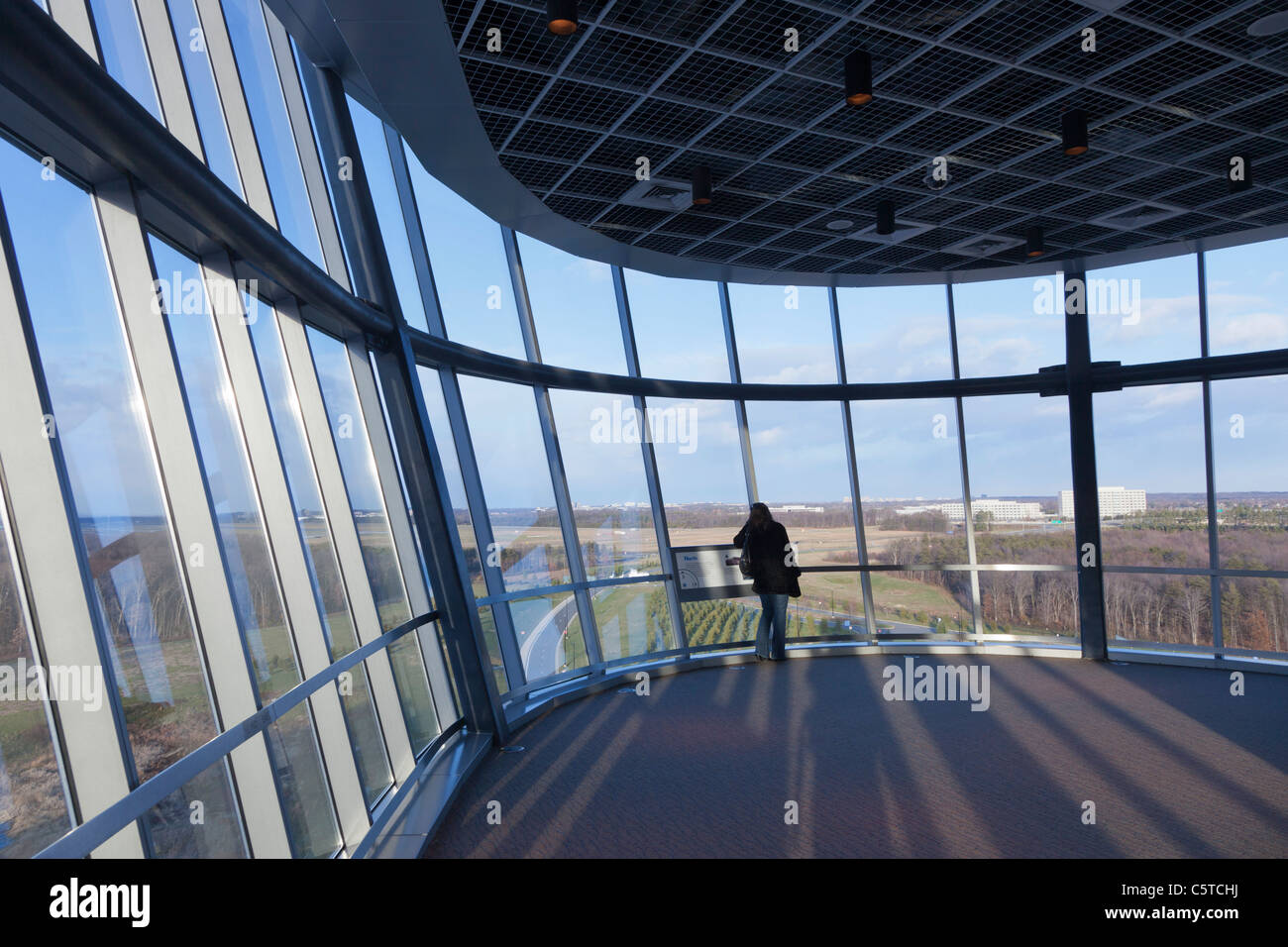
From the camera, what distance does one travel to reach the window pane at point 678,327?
34.6ft

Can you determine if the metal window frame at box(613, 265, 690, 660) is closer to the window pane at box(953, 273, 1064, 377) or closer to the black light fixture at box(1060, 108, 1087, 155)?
the window pane at box(953, 273, 1064, 377)

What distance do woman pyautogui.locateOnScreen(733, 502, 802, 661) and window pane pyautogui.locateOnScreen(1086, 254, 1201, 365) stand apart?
4.74m

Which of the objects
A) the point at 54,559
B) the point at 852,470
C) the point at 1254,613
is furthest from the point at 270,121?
the point at 1254,613

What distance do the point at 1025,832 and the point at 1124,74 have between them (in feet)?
16.2

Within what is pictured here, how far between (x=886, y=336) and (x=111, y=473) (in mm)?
10160

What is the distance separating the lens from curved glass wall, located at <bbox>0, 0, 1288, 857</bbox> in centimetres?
286

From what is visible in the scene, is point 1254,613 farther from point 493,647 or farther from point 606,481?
point 493,647

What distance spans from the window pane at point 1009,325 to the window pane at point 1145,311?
463mm

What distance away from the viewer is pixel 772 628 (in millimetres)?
10523

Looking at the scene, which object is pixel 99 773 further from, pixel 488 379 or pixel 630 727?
pixel 488 379

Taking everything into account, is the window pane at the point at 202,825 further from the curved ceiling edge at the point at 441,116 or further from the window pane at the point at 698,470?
the window pane at the point at 698,470

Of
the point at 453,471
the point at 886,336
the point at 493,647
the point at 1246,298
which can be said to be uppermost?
the point at 886,336

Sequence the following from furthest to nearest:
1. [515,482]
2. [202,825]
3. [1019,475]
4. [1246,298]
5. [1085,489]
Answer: [1019,475] < [1085,489] < [1246,298] < [515,482] < [202,825]

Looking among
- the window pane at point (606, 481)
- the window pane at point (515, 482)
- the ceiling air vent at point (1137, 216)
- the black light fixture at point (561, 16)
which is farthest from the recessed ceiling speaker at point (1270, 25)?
the window pane at point (606, 481)
